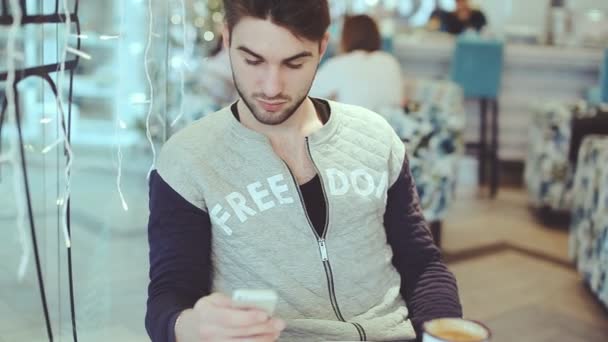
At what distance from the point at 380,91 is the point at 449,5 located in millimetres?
3553

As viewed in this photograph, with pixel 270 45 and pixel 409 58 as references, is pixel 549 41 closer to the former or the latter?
pixel 409 58

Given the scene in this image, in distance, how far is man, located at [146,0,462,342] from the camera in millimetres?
1194

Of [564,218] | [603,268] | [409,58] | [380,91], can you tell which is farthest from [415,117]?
[409,58]

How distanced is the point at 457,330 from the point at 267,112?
513 mm

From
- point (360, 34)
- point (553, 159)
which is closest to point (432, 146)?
point (360, 34)

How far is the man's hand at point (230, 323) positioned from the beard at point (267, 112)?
38cm

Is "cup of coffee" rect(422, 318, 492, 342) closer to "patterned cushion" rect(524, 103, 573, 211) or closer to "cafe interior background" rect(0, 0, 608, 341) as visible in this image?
"cafe interior background" rect(0, 0, 608, 341)

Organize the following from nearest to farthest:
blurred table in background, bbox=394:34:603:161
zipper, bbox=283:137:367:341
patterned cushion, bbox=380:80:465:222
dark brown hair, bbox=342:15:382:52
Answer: zipper, bbox=283:137:367:341 → patterned cushion, bbox=380:80:465:222 → dark brown hair, bbox=342:15:382:52 → blurred table in background, bbox=394:34:603:161

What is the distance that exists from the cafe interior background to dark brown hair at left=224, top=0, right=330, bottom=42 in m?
0.11

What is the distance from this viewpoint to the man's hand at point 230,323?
86 centimetres

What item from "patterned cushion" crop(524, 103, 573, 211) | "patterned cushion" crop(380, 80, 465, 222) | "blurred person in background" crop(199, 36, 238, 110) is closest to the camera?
"patterned cushion" crop(380, 80, 465, 222)

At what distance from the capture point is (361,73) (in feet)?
11.5

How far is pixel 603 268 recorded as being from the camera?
301 cm

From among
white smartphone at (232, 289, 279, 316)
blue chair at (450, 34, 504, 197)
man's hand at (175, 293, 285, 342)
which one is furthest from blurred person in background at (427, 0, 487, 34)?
white smartphone at (232, 289, 279, 316)
